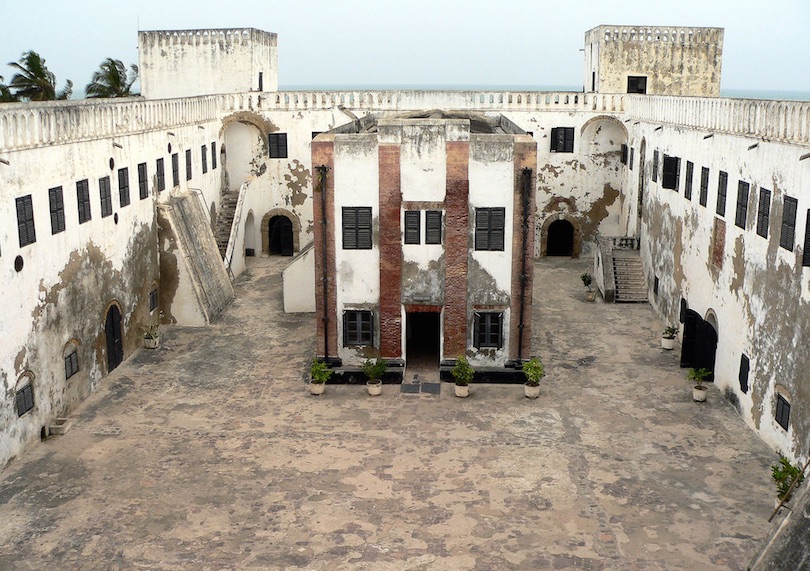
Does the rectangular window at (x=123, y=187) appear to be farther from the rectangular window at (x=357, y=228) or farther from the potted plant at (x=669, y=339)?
the potted plant at (x=669, y=339)

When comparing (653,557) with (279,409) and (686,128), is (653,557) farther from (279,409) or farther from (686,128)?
(686,128)

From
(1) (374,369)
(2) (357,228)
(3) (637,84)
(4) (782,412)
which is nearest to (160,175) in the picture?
(2) (357,228)

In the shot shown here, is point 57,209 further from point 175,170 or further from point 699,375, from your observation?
point 699,375

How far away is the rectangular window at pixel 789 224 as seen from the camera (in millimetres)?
18547

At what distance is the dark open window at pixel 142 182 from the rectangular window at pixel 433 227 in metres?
10.3

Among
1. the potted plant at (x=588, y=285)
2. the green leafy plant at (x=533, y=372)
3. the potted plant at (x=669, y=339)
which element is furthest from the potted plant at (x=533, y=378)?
the potted plant at (x=588, y=285)

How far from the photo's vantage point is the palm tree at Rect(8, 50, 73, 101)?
39062 millimetres

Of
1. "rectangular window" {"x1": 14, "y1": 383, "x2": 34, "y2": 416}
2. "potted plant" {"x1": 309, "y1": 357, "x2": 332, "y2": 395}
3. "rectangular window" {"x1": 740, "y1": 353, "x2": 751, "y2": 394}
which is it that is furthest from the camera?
"potted plant" {"x1": 309, "y1": 357, "x2": 332, "y2": 395}

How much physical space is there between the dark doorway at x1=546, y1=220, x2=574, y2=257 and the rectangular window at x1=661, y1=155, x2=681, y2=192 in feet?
35.9

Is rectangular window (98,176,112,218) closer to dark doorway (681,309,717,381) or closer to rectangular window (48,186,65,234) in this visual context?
rectangular window (48,186,65,234)

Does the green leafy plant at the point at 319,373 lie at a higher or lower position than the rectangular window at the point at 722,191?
lower

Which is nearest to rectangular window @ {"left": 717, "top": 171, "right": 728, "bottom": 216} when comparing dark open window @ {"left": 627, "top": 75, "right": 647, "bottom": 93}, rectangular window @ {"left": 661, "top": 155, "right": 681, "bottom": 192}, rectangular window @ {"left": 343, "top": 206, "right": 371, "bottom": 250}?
rectangular window @ {"left": 661, "top": 155, "right": 681, "bottom": 192}

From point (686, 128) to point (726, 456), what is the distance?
12.9 m

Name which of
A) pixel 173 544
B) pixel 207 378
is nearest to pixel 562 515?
Answer: pixel 173 544
